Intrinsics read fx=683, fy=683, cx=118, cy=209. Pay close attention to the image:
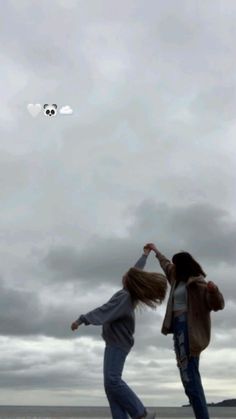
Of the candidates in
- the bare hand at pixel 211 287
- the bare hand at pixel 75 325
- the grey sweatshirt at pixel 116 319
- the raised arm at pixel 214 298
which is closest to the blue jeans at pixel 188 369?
the raised arm at pixel 214 298

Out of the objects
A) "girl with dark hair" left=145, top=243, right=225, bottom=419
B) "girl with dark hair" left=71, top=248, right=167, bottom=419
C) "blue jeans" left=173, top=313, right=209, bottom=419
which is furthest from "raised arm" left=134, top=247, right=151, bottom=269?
"blue jeans" left=173, top=313, right=209, bottom=419

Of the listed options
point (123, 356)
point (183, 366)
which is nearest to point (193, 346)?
point (183, 366)

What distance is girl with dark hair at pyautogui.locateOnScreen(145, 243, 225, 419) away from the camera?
7.89 metres

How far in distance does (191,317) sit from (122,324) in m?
0.87

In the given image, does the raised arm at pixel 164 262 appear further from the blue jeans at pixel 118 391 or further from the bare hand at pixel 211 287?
the blue jeans at pixel 118 391

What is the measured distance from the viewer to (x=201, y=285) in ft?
26.9

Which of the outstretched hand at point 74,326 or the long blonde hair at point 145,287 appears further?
→ the long blonde hair at point 145,287

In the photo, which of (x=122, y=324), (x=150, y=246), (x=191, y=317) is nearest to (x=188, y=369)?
(x=191, y=317)

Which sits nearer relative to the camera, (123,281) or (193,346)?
(193,346)

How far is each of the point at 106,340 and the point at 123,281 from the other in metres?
0.77

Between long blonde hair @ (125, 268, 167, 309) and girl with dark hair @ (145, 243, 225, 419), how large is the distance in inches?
6.1

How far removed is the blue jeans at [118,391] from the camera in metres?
8.03

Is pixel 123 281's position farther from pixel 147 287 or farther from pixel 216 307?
pixel 216 307

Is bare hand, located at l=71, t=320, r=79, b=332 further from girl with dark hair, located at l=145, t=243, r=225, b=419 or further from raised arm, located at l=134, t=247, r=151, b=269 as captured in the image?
raised arm, located at l=134, t=247, r=151, b=269
